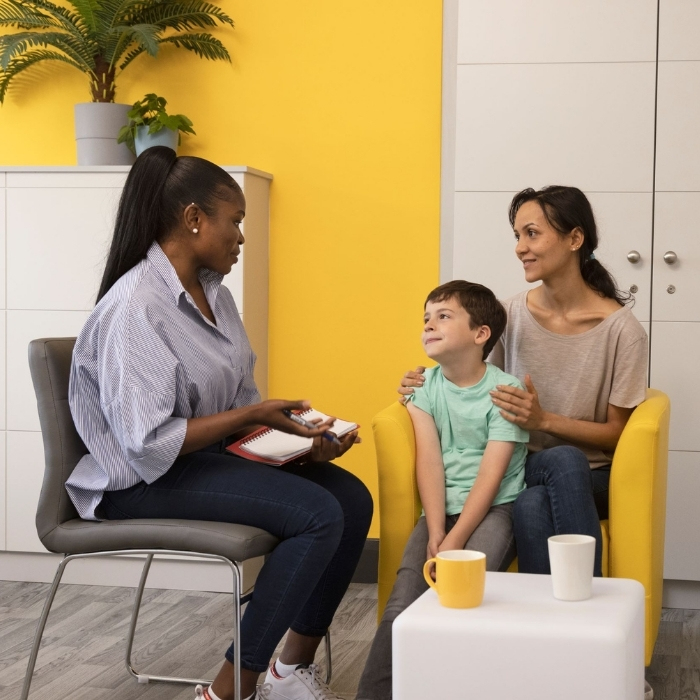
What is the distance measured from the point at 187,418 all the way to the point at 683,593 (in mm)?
1994

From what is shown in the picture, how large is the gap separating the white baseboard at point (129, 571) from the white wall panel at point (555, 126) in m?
1.55

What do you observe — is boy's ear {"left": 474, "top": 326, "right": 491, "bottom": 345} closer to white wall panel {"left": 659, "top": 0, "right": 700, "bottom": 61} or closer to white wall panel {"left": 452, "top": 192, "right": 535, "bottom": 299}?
white wall panel {"left": 452, "top": 192, "right": 535, "bottom": 299}

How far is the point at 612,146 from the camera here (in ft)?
10.4

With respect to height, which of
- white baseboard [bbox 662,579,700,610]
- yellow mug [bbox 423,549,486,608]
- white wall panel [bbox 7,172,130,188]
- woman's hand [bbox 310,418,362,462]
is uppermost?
white wall panel [bbox 7,172,130,188]

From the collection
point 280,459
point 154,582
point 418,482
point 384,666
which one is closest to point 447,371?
point 418,482

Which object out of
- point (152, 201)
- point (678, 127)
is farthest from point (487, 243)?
point (152, 201)

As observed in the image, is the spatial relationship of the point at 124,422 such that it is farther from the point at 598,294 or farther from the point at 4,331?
the point at 4,331

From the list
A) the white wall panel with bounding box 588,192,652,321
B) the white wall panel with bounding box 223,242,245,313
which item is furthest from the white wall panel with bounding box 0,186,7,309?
the white wall panel with bounding box 588,192,652,321

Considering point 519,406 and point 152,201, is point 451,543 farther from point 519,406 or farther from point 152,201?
point 152,201

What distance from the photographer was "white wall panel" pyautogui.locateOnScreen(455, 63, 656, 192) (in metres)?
3.16

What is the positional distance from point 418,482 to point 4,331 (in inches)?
68.6

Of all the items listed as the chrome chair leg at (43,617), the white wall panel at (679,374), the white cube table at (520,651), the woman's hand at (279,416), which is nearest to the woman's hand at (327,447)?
the woman's hand at (279,416)

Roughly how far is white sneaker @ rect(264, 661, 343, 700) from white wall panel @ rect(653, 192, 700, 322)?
65.3 inches

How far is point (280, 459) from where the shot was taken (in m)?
2.24
